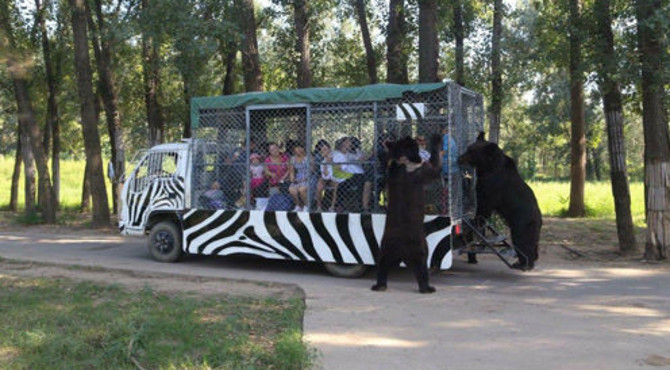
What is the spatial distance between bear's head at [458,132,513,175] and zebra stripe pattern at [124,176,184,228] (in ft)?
16.4

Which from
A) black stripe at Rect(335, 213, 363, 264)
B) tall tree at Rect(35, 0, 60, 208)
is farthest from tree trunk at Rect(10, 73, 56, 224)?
black stripe at Rect(335, 213, 363, 264)

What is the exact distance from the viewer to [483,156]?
342 inches

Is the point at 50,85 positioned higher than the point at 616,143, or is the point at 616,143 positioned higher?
the point at 50,85

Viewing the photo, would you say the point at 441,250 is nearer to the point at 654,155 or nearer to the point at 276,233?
the point at 276,233

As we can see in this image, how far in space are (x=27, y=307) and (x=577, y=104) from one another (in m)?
14.8

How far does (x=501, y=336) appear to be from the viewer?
232 inches

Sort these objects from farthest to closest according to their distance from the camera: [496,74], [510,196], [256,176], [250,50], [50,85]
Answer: [50,85] → [250,50] → [496,74] → [256,176] → [510,196]

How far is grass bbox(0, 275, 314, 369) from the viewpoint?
5.01 meters

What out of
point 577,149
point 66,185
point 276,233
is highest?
point 577,149

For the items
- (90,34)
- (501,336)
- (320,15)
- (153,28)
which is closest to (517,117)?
(320,15)

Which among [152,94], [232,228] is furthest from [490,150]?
[152,94]

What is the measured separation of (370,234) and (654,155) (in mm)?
5584

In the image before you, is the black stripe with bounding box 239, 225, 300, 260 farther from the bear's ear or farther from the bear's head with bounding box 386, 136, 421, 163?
the bear's ear

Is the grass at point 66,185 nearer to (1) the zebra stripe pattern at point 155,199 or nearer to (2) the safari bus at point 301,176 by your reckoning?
(1) the zebra stripe pattern at point 155,199
